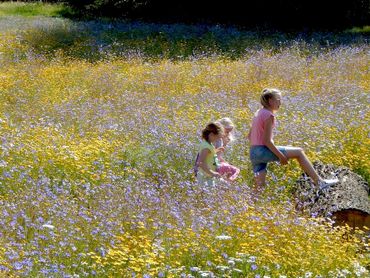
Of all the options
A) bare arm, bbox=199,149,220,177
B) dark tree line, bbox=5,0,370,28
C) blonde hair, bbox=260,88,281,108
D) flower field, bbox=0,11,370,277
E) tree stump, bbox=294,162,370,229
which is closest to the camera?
flower field, bbox=0,11,370,277

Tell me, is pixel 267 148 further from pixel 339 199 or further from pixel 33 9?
pixel 33 9

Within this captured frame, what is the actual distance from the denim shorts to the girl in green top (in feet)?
1.61

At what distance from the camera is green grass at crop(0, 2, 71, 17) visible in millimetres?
29500

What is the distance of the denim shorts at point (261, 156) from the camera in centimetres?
807

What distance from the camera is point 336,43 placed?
19.6 metres

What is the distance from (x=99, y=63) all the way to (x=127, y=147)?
24.7ft

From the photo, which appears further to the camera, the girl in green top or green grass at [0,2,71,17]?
green grass at [0,2,71,17]

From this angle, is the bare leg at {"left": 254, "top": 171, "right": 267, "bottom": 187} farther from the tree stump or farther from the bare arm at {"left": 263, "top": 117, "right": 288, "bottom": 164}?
the tree stump

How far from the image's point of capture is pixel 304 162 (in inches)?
310

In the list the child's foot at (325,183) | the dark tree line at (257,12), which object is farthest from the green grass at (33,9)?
the child's foot at (325,183)

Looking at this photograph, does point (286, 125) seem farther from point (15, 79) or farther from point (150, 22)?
point (150, 22)

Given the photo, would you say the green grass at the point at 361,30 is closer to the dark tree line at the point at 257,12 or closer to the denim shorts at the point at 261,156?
the dark tree line at the point at 257,12

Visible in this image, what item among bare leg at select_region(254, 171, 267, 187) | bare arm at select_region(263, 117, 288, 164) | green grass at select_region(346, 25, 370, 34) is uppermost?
bare arm at select_region(263, 117, 288, 164)

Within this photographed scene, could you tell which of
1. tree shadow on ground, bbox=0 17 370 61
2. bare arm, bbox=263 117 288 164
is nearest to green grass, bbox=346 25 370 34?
tree shadow on ground, bbox=0 17 370 61
